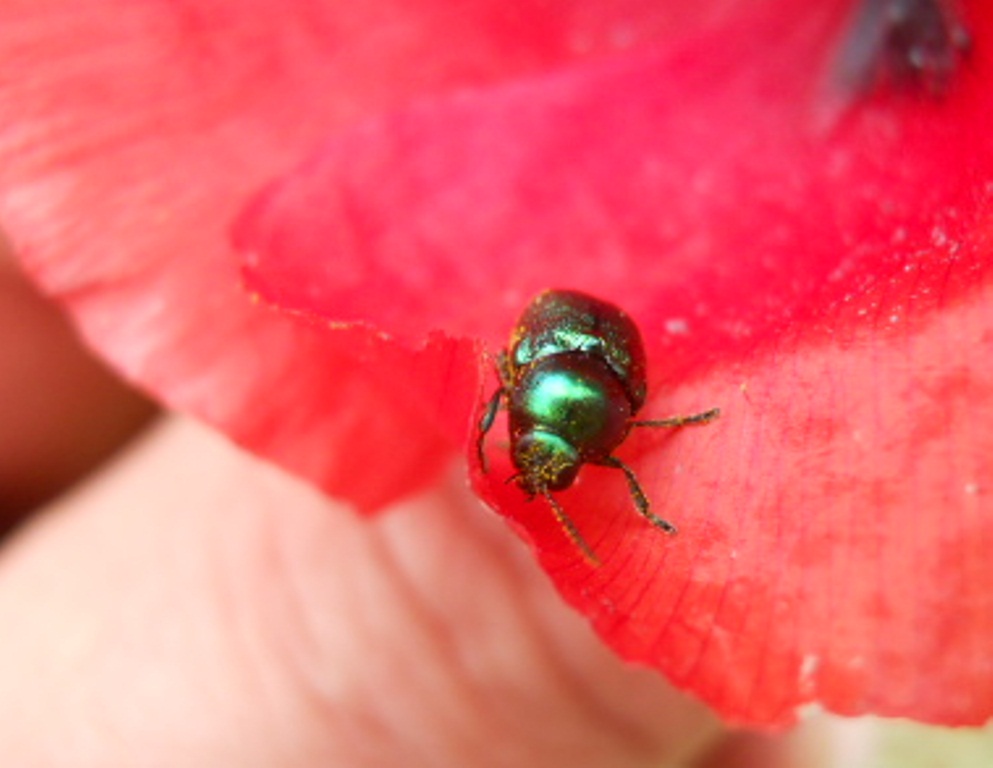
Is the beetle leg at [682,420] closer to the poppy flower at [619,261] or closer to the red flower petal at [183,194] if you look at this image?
the poppy flower at [619,261]

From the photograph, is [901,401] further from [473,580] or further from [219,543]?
[219,543]

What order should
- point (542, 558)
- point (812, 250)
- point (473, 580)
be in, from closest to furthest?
point (542, 558) → point (812, 250) → point (473, 580)

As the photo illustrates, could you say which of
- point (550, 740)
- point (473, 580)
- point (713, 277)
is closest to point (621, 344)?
point (713, 277)

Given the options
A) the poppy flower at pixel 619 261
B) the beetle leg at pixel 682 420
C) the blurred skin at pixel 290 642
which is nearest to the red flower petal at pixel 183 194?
the poppy flower at pixel 619 261

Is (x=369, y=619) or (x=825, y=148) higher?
(x=825, y=148)

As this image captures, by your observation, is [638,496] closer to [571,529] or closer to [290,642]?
[571,529]

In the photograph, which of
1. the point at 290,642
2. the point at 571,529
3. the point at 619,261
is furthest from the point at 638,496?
the point at 290,642

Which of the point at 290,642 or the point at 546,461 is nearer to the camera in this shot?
the point at 546,461
